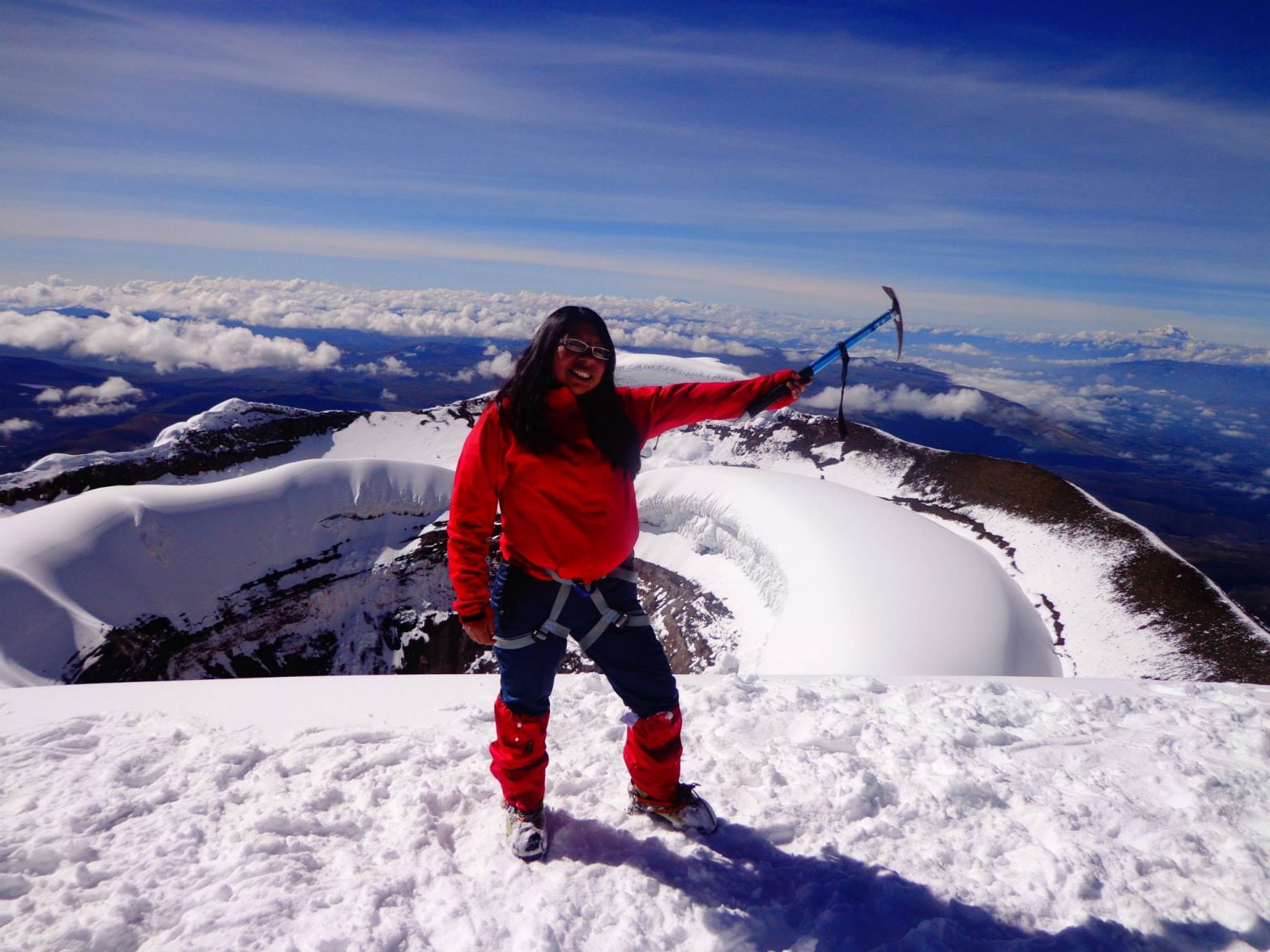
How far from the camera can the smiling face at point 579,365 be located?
384 centimetres

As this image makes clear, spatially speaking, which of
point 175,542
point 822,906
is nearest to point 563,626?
point 822,906

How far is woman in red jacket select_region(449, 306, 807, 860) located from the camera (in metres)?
3.88

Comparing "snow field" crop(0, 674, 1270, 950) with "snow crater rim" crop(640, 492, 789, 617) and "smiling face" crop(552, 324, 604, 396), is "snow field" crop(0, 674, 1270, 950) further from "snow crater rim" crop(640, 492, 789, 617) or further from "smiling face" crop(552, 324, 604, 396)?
"snow crater rim" crop(640, 492, 789, 617)

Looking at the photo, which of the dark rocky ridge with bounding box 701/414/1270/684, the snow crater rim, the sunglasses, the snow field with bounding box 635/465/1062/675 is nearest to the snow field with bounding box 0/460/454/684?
the snow crater rim

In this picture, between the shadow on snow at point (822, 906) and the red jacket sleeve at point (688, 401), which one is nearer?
the shadow on snow at point (822, 906)

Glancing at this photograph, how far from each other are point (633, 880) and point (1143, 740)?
504 centimetres

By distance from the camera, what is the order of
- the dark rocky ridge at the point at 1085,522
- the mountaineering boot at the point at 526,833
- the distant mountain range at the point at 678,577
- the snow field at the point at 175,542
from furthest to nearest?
the snow field at the point at 175,542 < the dark rocky ridge at the point at 1085,522 < the distant mountain range at the point at 678,577 < the mountaineering boot at the point at 526,833

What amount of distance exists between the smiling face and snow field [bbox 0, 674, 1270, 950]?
10.0ft

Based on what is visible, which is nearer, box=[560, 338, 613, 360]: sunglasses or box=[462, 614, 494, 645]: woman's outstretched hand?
box=[560, 338, 613, 360]: sunglasses

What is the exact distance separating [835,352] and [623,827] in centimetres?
382

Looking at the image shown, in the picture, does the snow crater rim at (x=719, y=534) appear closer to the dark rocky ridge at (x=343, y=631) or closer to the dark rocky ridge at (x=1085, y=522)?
the dark rocky ridge at (x=343, y=631)

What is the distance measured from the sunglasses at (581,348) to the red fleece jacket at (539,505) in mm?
272

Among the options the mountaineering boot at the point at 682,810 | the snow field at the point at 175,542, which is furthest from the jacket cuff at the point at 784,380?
the snow field at the point at 175,542

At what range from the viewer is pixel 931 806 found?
469 cm
